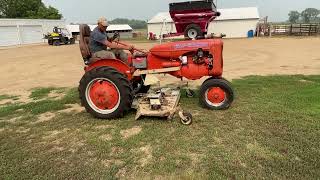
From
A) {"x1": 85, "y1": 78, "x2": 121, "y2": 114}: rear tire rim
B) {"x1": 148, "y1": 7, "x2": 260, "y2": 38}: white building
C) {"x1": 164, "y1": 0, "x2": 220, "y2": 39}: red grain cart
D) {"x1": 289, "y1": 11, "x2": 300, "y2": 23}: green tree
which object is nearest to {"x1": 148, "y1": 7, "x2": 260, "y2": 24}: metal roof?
{"x1": 148, "y1": 7, "x2": 260, "y2": 38}: white building

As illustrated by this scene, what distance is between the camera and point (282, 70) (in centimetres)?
1096

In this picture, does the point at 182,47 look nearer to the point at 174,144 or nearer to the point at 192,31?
the point at 174,144

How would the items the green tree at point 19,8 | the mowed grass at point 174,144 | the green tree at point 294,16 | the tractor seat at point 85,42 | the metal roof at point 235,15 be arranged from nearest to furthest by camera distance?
1. the mowed grass at point 174,144
2. the tractor seat at point 85,42
3. the metal roof at point 235,15
4. the green tree at point 19,8
5. the green tree at point 294,16

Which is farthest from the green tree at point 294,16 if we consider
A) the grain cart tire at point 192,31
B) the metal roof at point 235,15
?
the grain cart tire at point 192,31

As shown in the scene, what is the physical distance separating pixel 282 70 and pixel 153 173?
8343mm

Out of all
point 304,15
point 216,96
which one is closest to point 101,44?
point 216,96

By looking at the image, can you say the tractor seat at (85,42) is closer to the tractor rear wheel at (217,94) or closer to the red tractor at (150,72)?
the red tractor at (150,72)

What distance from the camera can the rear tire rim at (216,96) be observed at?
233 inches

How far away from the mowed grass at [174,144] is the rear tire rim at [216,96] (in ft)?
0.68

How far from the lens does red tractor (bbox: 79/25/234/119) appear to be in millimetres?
5695

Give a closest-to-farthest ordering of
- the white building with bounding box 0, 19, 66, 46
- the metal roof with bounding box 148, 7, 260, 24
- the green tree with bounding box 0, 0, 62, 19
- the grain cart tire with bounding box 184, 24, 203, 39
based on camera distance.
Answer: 1. the grain cart tire with bounding box 184, 24, 203, 39
2. the white building with bounding box 0, 19, 66, 46
3. the metal roof with bounding box 148, 7, 260, 24
4. the green tree with bounding box 0, 0, 62, 19

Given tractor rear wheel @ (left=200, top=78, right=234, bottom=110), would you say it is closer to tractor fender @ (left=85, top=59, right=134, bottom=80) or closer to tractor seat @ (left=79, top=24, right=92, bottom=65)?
tractor fender @ (left=85, top=59, right=134, bottom=80)

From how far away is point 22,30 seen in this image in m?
40.6

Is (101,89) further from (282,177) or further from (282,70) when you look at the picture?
(282,70)
